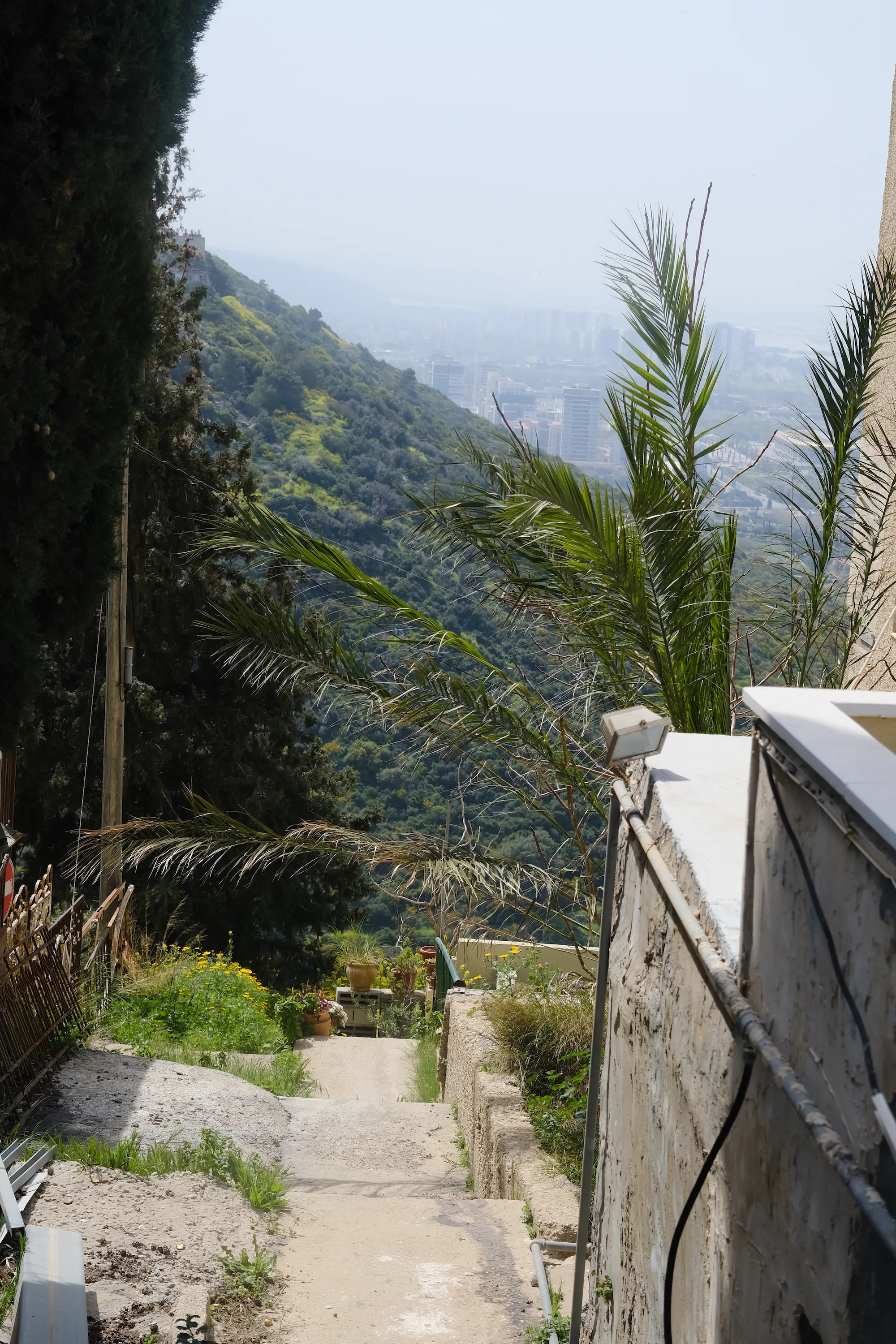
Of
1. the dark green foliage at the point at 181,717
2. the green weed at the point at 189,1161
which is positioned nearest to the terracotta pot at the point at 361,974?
the dark green foliage at the point at 181,717

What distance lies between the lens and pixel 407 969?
52.1 feet

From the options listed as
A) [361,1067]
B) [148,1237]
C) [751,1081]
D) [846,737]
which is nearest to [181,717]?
[361,1067]

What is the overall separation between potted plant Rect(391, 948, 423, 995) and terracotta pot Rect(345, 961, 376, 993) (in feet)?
1.86

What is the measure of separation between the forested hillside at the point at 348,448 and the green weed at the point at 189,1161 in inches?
143

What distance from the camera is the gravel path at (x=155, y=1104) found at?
5.57 m

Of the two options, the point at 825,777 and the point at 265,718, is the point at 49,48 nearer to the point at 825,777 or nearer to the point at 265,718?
the point at 825,777

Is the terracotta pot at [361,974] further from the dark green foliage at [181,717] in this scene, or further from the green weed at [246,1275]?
the green weed at [246,1275]

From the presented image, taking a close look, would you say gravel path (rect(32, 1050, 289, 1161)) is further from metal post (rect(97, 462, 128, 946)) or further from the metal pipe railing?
metal post (rect(97, 462, 128, 946))

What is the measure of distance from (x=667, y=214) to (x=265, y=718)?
11778 mm

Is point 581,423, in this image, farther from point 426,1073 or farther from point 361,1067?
point 361,1067

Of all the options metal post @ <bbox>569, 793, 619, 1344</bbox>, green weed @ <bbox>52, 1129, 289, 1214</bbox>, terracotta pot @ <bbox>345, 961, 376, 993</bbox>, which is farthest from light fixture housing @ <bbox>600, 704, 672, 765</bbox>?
terracotta pot @ <bbox>345, 961, 376, 993</bbox>

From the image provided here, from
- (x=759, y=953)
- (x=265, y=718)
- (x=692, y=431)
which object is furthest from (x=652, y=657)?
(x=265, y=718)

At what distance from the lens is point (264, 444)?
30406 millimetres

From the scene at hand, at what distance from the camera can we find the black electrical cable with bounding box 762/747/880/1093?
1314 millimetres
